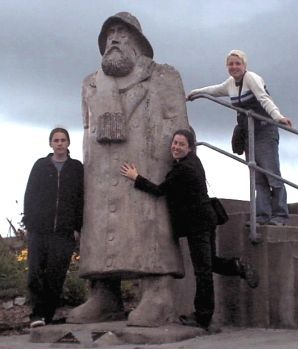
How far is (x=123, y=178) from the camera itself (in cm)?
797

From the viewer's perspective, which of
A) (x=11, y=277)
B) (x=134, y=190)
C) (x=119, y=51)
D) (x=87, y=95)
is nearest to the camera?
(x=134, y=190)

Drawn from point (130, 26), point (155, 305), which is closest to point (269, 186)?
point (155, 305)

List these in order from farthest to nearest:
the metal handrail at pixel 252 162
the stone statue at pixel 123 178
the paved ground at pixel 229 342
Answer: the metal handrail at pixel 252 162
the stone statue at pixel 123 178
the paved ground at pixel 229 342

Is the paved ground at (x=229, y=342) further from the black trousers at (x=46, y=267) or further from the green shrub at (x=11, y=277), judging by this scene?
the green shrub at (x=11, y=277)

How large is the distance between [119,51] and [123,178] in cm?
116

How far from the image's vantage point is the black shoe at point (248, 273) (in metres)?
8.02

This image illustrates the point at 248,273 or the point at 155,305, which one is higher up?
the point at 248,273

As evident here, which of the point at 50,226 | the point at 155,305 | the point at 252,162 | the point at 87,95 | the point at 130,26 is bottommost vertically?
the point at 155,305

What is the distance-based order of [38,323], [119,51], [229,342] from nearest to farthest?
[229,342] < [38,323] < [119,51]

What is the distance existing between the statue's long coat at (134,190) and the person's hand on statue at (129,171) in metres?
0.04

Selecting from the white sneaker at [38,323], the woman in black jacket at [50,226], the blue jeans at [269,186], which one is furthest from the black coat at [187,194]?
the white sneaker at [38,323]

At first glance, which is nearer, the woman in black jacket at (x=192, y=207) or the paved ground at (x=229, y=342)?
the paved ground at (x=229, y=342)

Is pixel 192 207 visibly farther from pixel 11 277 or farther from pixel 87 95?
pixel 11 277

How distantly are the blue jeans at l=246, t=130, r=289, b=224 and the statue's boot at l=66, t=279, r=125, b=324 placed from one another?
1.46m
